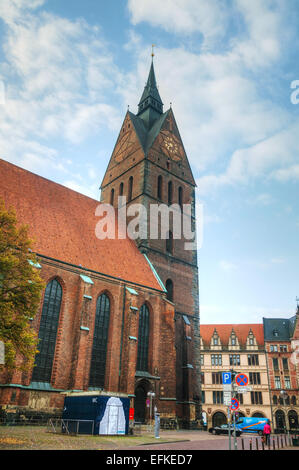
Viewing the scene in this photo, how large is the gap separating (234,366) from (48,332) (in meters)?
40.3

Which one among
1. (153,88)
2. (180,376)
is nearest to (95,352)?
(180,376)

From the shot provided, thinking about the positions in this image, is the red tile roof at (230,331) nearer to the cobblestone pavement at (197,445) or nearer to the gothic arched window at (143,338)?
the gothic arched window at (143,338)

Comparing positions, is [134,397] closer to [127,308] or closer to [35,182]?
[127,308]

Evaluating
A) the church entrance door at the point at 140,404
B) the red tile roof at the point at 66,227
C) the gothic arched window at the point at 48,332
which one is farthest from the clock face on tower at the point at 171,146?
the church entrance door at the point at 140,404

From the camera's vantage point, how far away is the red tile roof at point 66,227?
24.0 m

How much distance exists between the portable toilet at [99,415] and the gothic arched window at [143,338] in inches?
282

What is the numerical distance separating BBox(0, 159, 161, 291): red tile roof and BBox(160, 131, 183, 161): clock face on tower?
11.0 meters

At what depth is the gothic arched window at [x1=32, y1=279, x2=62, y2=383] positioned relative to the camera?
21156mm

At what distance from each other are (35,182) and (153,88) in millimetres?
24184

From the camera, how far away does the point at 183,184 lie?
38.5m

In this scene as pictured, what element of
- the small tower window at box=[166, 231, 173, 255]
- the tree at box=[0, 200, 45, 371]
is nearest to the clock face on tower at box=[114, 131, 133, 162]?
the small tower window at box=[166, 231, 173, 255]

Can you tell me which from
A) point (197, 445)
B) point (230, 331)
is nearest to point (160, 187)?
point (197, 445)

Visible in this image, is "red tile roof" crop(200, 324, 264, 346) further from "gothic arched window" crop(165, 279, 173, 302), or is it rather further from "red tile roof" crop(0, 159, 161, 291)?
"red tile roof" crop(0, 159, 161, 291)

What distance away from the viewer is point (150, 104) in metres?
43.1
